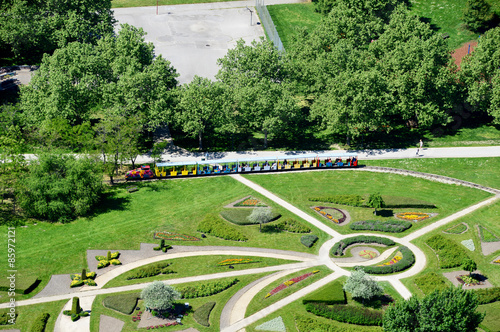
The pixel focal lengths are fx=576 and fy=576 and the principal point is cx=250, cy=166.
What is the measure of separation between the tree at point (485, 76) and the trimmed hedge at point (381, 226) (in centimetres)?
3621

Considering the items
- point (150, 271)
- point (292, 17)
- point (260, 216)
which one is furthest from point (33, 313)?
point (292, 17)

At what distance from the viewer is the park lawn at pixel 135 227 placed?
3000 inches

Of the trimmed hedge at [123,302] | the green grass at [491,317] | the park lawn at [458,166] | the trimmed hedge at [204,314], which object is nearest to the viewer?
the green grass at [491,317]

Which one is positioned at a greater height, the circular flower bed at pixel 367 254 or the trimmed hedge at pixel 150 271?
the circular flower bed at pixel 367 254

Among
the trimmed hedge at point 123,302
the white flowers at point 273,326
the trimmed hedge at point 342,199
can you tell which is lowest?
the white flowers at point 273,326

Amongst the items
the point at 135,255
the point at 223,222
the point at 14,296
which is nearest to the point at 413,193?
the point at 223,222

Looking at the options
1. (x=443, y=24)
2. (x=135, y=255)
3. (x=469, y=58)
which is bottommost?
(x=135, y=255)

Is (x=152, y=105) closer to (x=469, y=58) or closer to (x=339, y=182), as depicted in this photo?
(x=339, y=182)

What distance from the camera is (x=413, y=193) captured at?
90000 mm

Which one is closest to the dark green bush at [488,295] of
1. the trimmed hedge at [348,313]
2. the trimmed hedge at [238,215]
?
the trimmed hedge at [348,313]

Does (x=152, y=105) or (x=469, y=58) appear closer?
(x=152, y=105)

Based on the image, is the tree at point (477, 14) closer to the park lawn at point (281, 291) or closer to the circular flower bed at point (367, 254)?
the circular flower bed at point (367, 254)

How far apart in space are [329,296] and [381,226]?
700 inches

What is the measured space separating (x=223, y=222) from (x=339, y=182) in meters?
21.8
